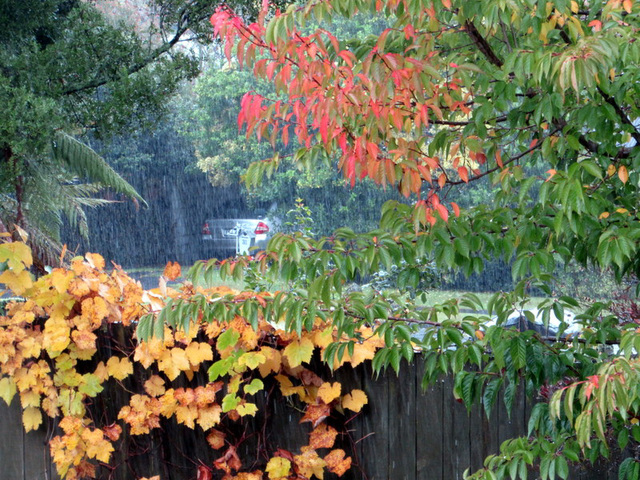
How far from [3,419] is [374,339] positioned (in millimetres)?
1677

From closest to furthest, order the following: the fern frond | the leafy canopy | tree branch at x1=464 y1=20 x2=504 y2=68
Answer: tree branch at x1=464 y1=20 x2=504 y2=68 → the leafy canopy → the fern frond

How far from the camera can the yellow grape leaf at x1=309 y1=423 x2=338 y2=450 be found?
2541 millimetres

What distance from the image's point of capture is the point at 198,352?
2.62 metres

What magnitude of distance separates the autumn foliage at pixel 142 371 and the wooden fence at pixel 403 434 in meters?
0.07

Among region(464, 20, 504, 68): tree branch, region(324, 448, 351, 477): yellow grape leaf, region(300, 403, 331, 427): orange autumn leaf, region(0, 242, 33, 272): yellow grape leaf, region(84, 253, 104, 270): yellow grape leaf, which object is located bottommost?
region(324, 448, 351, 477): yellow grape leaf

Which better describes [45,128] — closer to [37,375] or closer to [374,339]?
[37,375]

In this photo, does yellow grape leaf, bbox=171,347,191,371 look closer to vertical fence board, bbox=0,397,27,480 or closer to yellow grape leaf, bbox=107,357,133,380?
yellow grape leaf, bbox=107,357,133,380

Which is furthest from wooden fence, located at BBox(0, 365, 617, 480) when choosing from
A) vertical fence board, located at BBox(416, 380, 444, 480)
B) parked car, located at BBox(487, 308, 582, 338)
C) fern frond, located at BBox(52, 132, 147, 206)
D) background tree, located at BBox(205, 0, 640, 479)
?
fern frond, located at BBox(52, 132, 147, 206)

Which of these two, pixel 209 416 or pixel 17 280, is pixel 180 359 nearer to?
pixel 209 416

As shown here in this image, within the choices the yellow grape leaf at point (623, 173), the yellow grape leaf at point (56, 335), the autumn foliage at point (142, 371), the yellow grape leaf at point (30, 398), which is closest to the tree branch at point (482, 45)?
the yellow grape leaf at point (623, 173)

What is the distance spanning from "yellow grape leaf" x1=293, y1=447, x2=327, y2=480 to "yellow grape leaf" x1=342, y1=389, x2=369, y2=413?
21 cm

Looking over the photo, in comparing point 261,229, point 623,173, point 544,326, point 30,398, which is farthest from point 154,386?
point 261,229

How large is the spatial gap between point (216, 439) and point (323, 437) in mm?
435

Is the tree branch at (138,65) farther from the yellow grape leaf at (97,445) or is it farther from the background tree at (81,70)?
the yellow grape leaf at (97,445)
